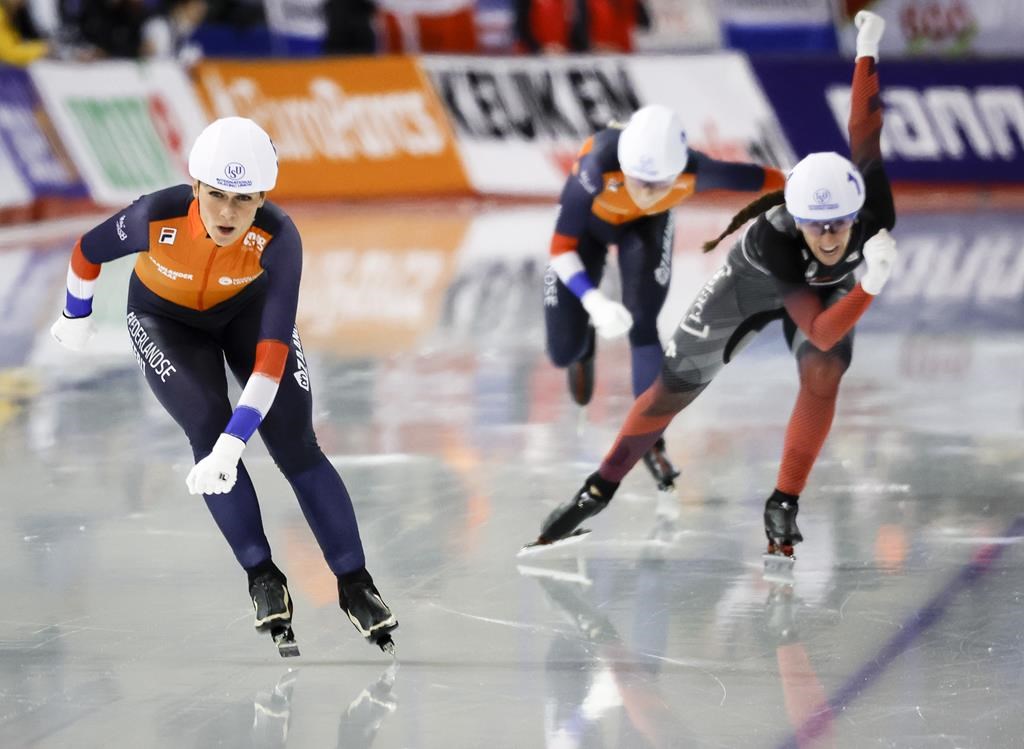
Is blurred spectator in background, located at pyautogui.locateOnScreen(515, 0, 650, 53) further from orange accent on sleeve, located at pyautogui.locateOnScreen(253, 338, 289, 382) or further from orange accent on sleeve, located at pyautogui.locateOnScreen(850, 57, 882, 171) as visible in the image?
orange accent on sleeve, located at pyautogui.locateOnScreen(253, 338, 289, 382)

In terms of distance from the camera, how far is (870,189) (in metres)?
4.94

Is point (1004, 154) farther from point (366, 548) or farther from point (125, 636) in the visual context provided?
point (125, 636)

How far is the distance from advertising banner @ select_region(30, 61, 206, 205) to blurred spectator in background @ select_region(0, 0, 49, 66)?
0.24m

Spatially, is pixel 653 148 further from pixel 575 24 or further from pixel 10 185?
pixel 10 185

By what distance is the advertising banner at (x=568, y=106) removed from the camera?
1442cm

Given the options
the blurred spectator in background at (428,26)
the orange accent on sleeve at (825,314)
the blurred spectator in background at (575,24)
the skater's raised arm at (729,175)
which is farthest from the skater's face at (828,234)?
the blurred spectator in background at (428,26)

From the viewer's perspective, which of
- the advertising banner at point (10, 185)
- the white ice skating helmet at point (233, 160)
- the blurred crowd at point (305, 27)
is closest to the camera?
the white ice skating helmet at point (233, 160)

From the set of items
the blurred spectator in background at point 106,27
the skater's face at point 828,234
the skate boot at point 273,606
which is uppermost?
the skater's face at point 828,234

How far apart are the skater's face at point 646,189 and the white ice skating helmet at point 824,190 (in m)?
1.04

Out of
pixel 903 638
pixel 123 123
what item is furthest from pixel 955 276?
pixel 123 123

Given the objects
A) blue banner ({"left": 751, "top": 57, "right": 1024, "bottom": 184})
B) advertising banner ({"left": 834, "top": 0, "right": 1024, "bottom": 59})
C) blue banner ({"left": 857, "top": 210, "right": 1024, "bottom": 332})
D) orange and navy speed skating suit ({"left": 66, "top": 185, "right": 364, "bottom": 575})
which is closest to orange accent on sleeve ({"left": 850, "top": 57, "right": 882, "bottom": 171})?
orange and navy speed skating suit ({"left": 66, "top": 185, "right": 364, "bottom": 575})

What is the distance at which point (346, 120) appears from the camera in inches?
617

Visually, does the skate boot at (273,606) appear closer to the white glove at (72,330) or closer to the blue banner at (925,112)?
the white glove at (72,330)

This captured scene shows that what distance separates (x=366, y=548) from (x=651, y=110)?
6.11ft
